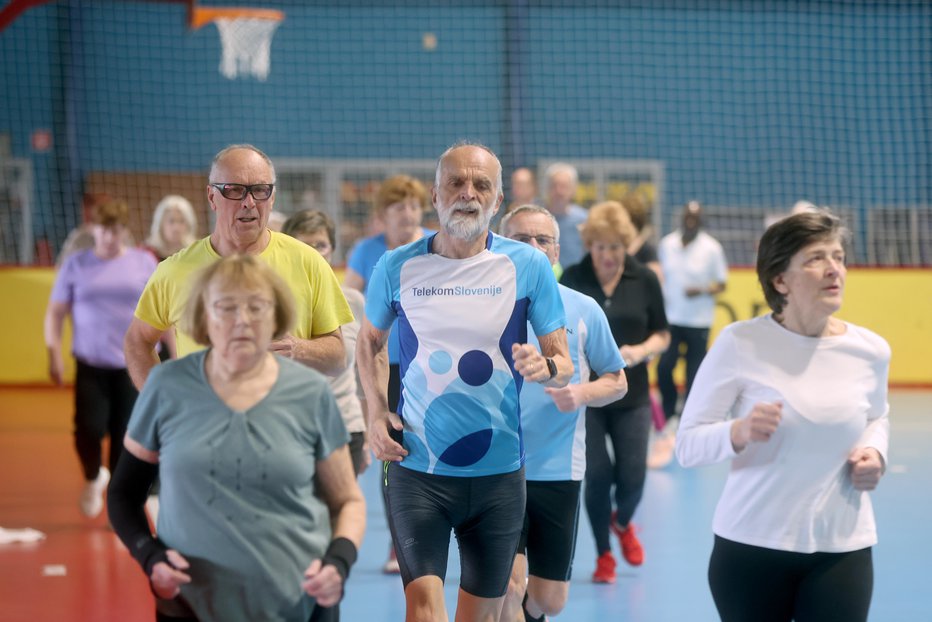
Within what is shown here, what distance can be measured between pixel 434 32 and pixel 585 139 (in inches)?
106

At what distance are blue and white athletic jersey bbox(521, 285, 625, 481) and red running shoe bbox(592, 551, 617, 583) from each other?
65.8 inches

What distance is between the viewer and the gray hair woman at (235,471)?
2611 millimetres

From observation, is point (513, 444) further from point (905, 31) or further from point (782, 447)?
point (905, 31)

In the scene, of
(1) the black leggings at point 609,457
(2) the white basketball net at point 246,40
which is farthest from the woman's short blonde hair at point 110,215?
(2) the white basketball net at point 246,40

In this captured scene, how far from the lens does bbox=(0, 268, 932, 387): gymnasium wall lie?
533 inches

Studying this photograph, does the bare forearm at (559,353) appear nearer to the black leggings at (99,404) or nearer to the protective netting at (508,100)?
the black leggings at (99,404)

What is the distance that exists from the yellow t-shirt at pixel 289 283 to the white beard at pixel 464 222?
46 centimetres

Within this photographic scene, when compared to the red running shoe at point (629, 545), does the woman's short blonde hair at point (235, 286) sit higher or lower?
higher

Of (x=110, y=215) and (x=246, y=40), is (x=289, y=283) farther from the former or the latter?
(x=246, y=40)

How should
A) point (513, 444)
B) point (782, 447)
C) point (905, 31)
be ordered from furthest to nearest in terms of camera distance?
1. point (905, 31)
2. point (513, 444)
3. point (782, 447)

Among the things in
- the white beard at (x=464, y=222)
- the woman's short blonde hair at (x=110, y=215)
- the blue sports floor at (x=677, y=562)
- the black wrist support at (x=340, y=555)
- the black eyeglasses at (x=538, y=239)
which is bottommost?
the blue sports floor at (x=677, y=562)

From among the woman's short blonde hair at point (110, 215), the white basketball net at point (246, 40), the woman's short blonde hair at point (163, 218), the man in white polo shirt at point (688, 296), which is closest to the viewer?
the woman's short blonde hair at point (110, 215)

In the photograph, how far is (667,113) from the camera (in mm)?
17500

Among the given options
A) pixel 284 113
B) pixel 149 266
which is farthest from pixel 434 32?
pixel 149 266
